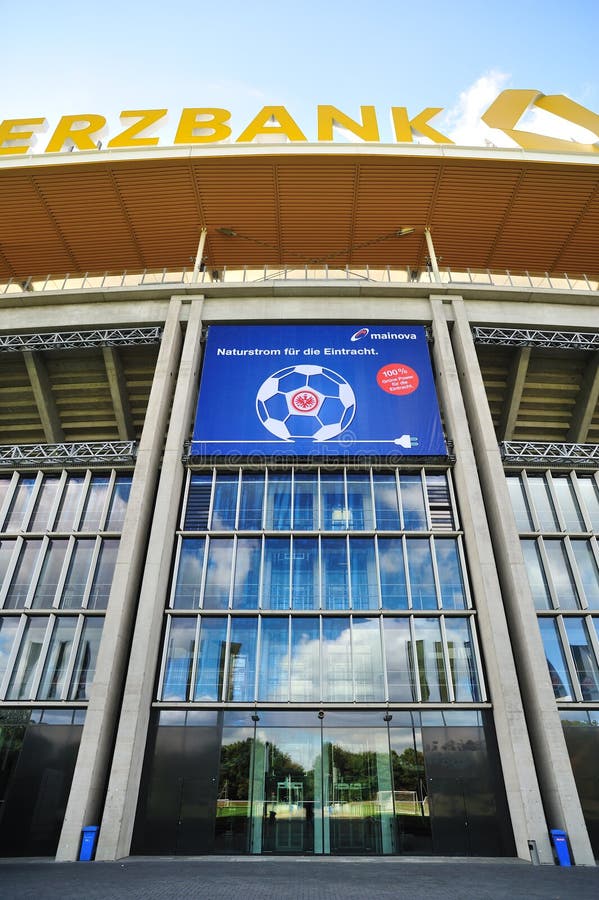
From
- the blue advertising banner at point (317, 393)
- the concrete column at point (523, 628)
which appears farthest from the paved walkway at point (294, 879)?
the blue advertising banner at point (317, 393)

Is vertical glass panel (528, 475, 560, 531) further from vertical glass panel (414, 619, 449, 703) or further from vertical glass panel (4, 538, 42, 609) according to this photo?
vertical glass panel (4, 538, 42, 609)

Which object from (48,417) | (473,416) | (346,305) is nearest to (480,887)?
(473,416)

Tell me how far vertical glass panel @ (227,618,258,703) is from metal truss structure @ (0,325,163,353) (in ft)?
43.9

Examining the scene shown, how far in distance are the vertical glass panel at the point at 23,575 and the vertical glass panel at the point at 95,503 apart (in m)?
2.07

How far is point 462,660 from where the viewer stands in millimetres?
18469

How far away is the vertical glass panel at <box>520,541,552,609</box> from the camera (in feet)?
68.5

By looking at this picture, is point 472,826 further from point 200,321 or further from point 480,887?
point 200,321

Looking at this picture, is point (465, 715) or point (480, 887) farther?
point (465, 715)

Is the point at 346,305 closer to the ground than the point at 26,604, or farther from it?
farther from it

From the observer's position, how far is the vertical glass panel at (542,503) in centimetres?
2253

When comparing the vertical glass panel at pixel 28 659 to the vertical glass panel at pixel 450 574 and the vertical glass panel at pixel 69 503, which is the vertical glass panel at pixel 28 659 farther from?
the vertical glass panel at pixel 450 574

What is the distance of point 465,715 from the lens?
17656 mm

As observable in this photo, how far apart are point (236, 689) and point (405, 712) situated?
5633 mm

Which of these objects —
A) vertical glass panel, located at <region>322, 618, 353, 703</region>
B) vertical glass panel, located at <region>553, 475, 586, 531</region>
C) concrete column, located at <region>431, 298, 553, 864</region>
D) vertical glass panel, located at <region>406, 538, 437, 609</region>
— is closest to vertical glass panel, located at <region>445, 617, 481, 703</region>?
concrete column, located at <region>431, 298, 553, 864</region>
